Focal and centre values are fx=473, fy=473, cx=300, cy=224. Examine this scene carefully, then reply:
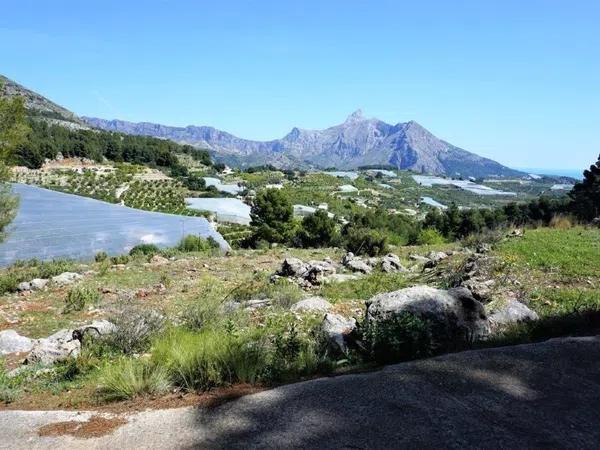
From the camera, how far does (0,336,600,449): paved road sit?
11.7 ft

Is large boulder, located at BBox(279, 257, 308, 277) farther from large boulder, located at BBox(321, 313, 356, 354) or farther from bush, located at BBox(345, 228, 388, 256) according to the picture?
bush, located at BBox(345, 228, 388, 256)

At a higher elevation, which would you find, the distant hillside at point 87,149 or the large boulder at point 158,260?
the distant hillside at point 87,149

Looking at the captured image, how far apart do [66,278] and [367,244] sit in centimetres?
1297

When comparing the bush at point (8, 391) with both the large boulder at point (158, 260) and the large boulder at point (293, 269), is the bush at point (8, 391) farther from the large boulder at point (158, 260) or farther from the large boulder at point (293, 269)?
the large boulder at point (158, 260)

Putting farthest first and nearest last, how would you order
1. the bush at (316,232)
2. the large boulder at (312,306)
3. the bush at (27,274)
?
the bush at (316,232), the bush at (27,274), the large boulder at (312,306)

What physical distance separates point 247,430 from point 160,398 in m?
1.17

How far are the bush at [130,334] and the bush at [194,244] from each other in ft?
60.8

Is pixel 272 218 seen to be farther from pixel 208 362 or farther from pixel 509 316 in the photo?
pixel 208 362

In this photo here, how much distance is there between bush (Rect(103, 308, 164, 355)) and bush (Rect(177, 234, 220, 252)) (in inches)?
730

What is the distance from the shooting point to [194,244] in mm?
26875

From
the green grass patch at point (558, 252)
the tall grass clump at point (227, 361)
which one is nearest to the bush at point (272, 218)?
the green grass patch at point (558, 252)

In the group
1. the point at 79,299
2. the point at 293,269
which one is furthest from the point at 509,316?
the point at 79,299

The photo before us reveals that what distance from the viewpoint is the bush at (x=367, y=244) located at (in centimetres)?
2211

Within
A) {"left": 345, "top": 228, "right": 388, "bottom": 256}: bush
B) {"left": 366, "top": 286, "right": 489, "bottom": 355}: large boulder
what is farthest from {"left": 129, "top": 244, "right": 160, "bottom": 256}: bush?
{"left": 366, "top": 286, "right": 489, "bottom": 355}: large boulder
